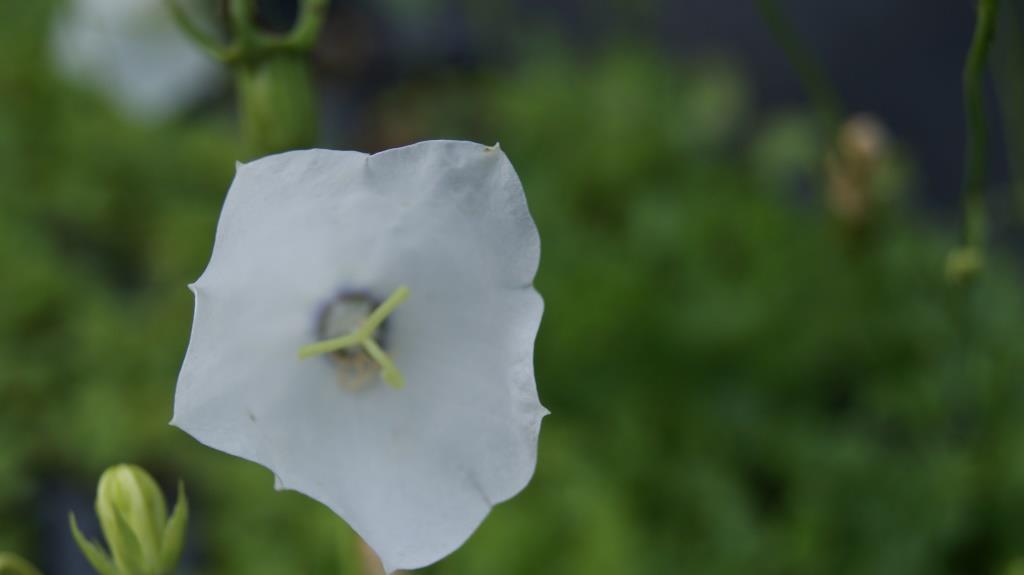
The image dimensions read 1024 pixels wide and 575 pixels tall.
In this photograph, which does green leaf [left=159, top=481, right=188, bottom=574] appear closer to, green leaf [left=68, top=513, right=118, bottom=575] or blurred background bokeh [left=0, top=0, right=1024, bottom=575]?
green leaf [left=68, top=513, right=118, bottom=575]

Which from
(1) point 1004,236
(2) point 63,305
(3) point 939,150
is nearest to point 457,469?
(2) point 63,305

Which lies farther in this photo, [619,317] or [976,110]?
[619,317]

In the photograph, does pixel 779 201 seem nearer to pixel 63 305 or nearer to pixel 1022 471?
pixel 1022 471

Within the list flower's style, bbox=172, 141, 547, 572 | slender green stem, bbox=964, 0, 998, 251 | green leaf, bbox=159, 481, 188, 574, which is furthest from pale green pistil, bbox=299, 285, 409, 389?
slender green stem, bbox=964, 0, 998, 251

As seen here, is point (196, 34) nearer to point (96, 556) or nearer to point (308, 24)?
point (308, 24)

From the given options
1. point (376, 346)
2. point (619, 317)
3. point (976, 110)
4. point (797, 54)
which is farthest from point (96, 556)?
point (619, 317)

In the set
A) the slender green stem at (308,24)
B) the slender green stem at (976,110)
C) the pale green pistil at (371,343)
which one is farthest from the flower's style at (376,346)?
the slender green stem at (976,110)
